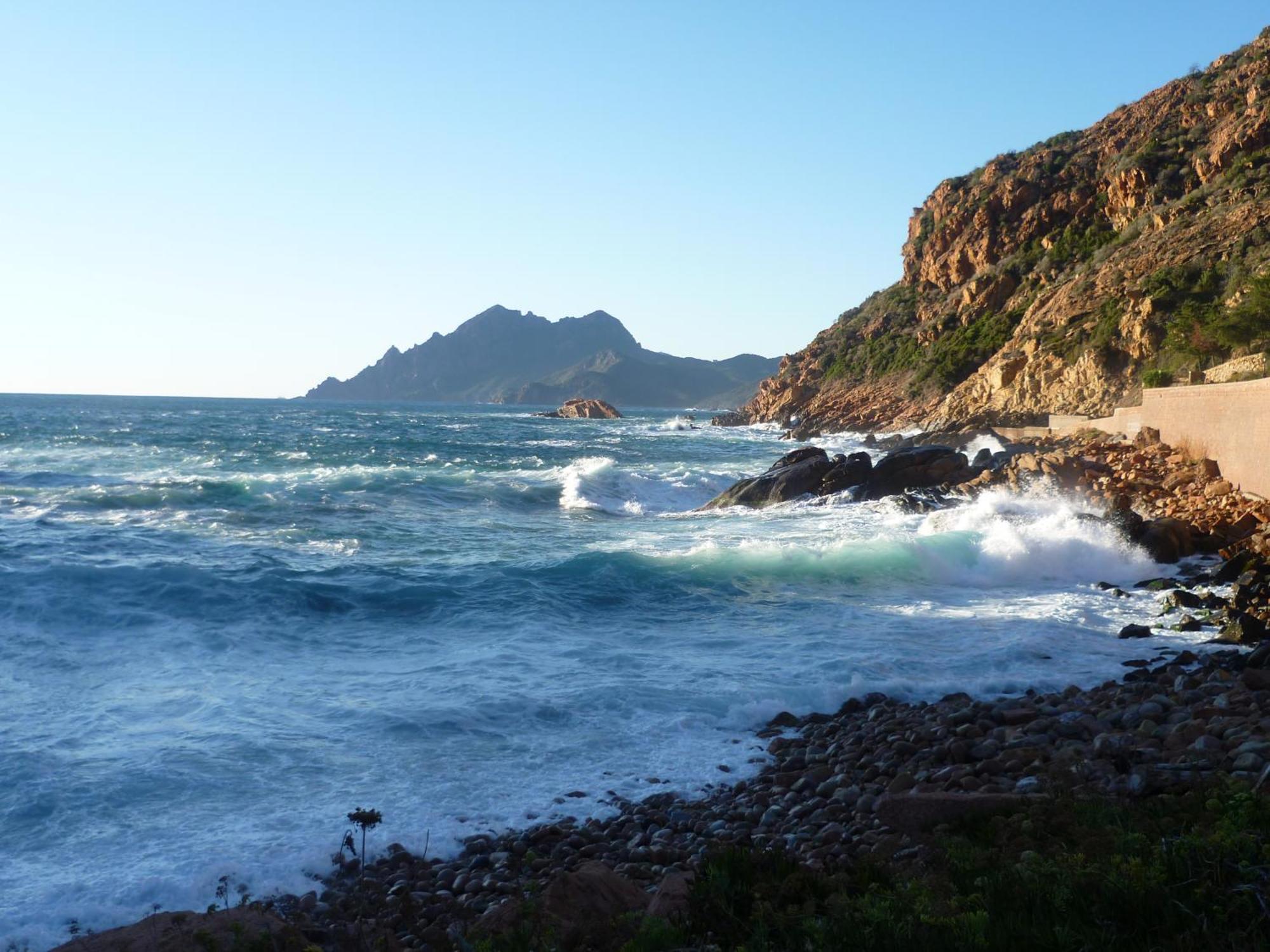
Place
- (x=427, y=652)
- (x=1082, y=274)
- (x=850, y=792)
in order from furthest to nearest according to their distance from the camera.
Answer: (x=1082, y=274) < (x=427, y=652) < (x=850, y=792)

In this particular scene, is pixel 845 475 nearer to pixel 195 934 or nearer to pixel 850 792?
pixel 850 792

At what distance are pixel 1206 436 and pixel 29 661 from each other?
22.2m

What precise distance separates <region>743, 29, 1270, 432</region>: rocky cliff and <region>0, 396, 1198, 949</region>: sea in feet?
65.7

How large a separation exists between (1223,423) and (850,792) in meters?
16.8

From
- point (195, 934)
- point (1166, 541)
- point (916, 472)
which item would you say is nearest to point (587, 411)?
point (916, 472)

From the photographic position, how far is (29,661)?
39.1 ft

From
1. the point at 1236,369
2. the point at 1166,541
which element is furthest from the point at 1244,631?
the point at 1236,369

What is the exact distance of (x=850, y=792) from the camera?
7578mm

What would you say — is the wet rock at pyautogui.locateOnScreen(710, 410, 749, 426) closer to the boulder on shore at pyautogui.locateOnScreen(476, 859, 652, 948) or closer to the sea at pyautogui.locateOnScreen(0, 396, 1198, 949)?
the sea at pyautogui.locateOnScreen(0, 396, 1198, 949)

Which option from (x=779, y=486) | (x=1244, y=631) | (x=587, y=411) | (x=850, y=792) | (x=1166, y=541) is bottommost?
(x=850, y=792)

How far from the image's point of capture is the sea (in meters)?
7.74

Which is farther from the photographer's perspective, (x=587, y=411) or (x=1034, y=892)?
(x=587, y=411)

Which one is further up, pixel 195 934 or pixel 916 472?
pixel 916 472

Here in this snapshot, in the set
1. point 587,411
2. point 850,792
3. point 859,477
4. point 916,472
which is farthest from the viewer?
point 587,411
